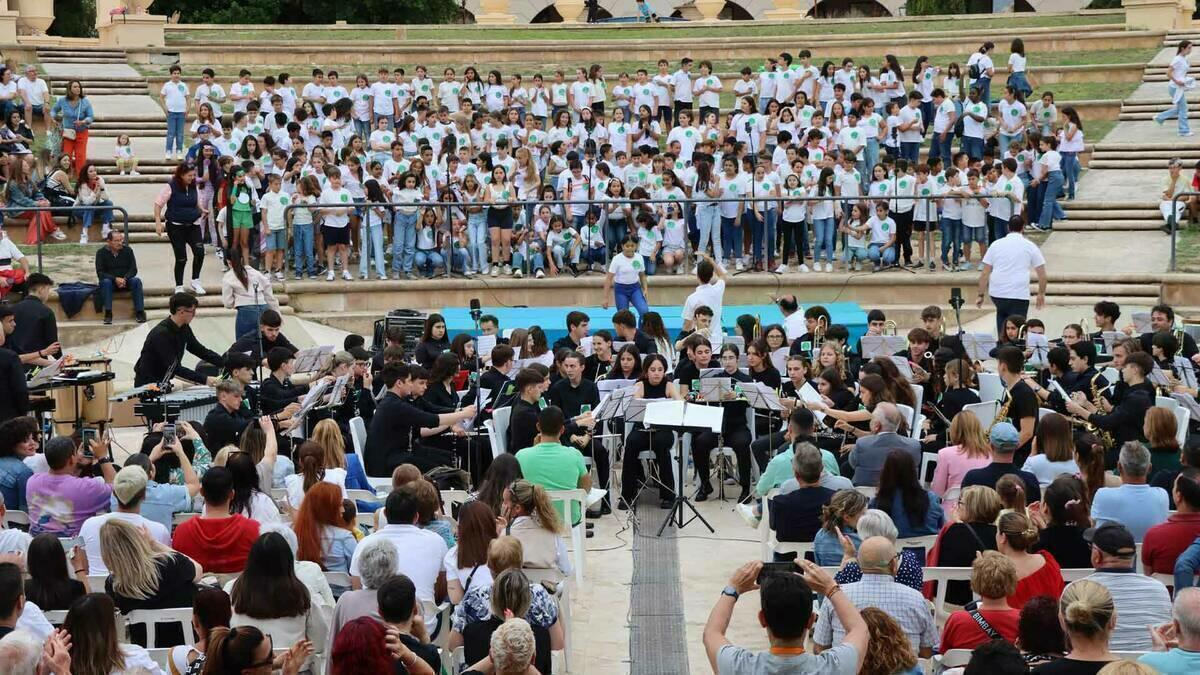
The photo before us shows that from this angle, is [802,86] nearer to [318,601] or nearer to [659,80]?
[659,80]

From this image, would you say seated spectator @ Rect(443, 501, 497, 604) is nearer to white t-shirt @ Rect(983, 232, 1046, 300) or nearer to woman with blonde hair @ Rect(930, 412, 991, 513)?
woman with blonde hair @ Rect(930, 412, 991, 513)

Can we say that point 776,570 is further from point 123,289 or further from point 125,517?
point 123,289

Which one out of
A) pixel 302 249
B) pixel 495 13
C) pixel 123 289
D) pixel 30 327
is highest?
pixel 495 13

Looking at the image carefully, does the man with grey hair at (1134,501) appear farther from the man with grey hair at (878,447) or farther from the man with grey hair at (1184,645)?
the man with grey hair at (1184,645)

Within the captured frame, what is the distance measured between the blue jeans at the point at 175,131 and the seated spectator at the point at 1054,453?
67.0ft

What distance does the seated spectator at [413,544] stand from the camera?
9805 mm

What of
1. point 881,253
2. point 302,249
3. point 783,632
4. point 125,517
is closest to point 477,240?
point 302,249

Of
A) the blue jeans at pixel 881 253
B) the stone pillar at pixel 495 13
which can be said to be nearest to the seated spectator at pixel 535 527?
the blue jeans at pixel 881 253

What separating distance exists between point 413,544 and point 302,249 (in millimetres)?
13745

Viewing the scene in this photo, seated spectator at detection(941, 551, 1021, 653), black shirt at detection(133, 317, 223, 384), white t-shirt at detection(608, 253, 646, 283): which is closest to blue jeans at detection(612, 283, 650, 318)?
white t-shirt at detection(608, 253, 646, 283)

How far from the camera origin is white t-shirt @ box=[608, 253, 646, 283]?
21.3m

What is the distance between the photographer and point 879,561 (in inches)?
335

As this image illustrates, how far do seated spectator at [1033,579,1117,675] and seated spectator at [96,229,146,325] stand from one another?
16.0 metres

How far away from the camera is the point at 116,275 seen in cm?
2122
